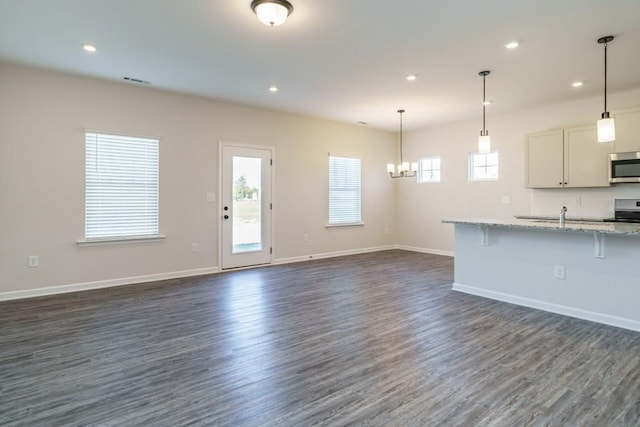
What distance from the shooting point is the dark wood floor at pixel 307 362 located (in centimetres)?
204

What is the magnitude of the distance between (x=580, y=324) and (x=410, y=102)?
393 centimetres

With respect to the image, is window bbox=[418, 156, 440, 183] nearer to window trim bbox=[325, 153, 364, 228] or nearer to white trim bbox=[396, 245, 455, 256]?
window trim bbox=[325, 153, 364, 228]

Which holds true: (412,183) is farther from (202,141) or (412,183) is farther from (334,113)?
(202,141)

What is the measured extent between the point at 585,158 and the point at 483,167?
74.6 inches

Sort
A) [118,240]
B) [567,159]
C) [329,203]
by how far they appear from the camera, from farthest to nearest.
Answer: [329,203]
[567,159]
[118,240]

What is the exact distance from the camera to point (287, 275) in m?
5.66

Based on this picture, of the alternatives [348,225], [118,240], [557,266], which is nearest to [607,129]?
[557,266]

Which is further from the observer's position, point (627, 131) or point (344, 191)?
point (344, 191)

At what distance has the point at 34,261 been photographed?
14.5ft

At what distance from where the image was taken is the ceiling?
3.02 metres

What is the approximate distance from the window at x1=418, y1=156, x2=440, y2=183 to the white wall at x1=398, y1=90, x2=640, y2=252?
145 millimetres

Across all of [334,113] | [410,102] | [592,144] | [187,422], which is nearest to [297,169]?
[334,113]

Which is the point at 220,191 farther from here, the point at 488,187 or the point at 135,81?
the point at 488,187

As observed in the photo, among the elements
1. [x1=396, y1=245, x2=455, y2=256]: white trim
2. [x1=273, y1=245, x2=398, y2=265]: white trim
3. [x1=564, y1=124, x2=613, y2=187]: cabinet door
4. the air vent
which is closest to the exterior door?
[x1=273, y1=245, x2=398, y2=265]: white trim
